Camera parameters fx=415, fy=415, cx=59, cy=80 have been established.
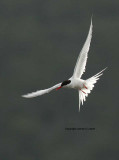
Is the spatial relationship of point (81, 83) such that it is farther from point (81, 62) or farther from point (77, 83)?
point (81, 62)

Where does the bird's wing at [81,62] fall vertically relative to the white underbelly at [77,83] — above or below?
above

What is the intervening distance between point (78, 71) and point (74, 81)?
2.78 ft

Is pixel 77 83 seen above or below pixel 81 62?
below

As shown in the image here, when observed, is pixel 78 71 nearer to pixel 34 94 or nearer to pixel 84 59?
pixel 84 59

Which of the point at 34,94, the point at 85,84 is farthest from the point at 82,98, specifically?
the point at 34,94

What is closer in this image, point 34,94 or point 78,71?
point 34,94

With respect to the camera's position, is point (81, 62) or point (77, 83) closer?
point (77, 83)

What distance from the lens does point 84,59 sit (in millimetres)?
16391

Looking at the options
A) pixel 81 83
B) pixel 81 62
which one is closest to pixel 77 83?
pixel 81 83

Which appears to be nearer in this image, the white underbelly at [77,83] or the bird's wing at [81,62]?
the white underbelly at [77,83]

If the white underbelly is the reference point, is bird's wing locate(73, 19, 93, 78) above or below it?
above

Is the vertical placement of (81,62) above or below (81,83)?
above

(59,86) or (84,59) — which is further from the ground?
(84,59)

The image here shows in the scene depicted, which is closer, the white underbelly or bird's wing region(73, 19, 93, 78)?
the white underbelly
